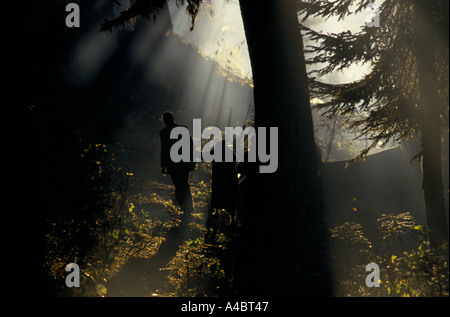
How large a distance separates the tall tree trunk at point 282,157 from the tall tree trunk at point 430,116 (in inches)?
114

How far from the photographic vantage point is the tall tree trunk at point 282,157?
4.42 metres

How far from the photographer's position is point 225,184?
7.66 meters

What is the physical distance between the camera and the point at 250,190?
4.89 metres

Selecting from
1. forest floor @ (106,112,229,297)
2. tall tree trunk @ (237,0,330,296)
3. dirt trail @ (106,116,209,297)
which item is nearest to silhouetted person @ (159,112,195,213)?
forest floor @ (106,112,229,297)

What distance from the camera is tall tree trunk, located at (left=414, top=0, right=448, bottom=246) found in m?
6.05

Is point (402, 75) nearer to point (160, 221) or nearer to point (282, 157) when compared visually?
point (282, 157)

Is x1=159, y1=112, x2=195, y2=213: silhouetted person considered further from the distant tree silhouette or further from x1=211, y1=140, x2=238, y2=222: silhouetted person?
the distant tree silhouette

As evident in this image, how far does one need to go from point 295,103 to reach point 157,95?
57.2 ft

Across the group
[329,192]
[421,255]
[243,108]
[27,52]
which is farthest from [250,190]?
[243,108]

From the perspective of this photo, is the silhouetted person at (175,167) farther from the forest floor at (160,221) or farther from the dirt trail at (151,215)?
the dirt trail at (151,215)

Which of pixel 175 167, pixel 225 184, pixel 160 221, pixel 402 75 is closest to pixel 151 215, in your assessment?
pixel 160 221

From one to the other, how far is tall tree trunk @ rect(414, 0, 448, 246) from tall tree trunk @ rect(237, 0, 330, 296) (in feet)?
9.50

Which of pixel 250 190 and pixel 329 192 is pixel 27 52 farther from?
pixel 329 192

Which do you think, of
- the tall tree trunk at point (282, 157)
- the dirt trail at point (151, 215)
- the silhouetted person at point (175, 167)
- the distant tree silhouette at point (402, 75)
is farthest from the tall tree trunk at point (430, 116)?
the silhouetted person at point (175, 167)
